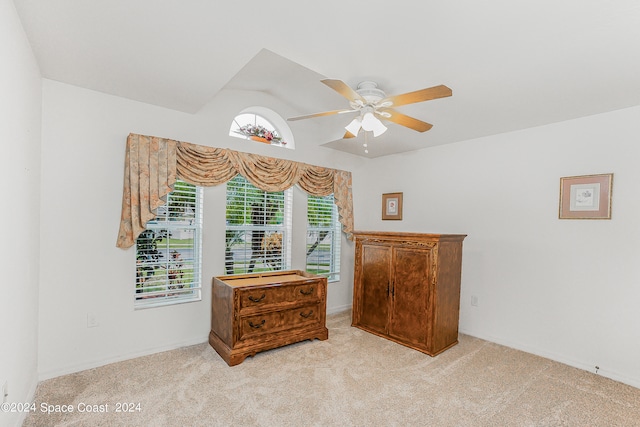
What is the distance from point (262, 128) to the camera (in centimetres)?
368

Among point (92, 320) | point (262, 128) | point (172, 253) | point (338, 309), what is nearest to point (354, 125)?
point (262, 128)

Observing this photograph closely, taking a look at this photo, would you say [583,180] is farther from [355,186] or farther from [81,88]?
[81,88]

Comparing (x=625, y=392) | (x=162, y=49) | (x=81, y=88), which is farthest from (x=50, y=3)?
(x=625, y=392)

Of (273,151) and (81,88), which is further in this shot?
(273,151)

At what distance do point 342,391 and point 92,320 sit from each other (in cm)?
221

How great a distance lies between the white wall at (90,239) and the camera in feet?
8.00

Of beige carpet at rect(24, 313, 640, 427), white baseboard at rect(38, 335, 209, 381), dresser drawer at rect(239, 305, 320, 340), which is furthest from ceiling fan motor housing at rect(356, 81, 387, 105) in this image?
white baseboard at rect(38, 335, 209, 381)

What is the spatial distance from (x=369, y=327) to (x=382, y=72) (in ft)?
9.25

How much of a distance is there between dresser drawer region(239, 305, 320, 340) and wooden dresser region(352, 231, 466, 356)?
30.0 inches

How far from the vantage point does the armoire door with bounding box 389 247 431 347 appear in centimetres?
312

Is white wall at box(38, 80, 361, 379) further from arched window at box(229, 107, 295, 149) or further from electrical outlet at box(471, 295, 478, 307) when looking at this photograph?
electrical outlet at box(471, 295, 478, 307)

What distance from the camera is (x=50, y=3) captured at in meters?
1.60

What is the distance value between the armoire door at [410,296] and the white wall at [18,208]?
10.2 feet

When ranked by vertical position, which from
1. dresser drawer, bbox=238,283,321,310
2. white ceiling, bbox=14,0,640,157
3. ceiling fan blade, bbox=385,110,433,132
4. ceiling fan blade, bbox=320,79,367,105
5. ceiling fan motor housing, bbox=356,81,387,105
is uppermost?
white ceiling, bbox=14,0,640,157
